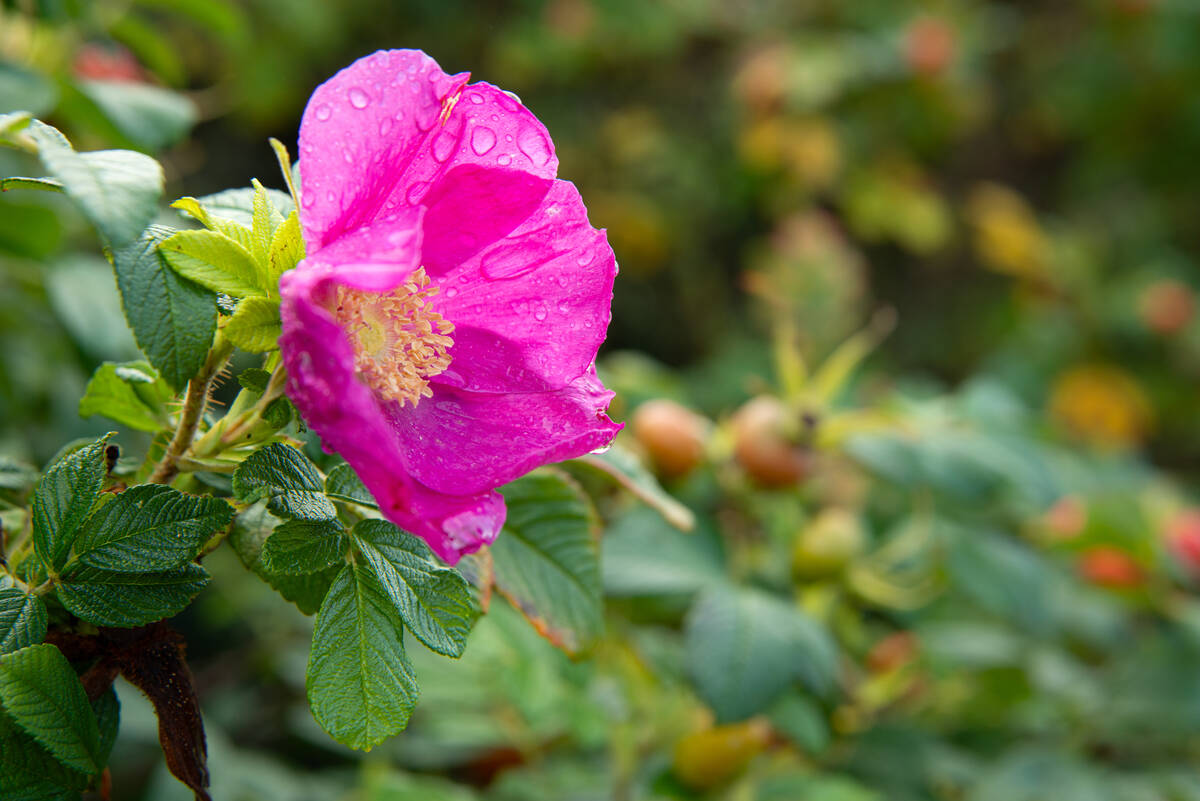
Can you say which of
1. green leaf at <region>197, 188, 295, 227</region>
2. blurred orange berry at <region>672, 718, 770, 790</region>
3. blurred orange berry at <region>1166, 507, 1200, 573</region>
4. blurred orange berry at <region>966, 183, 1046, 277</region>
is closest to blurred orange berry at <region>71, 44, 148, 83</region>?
green leaf at <region>197, 188, 295, 227</region>

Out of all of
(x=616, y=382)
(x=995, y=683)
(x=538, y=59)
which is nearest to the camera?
(x=616, y=382)

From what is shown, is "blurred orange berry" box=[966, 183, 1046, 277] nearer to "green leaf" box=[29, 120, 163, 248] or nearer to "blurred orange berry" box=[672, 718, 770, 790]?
"blurred orange berry" box=[672, 718, 770, 790]

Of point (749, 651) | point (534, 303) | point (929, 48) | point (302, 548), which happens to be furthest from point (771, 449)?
point (929, 48)

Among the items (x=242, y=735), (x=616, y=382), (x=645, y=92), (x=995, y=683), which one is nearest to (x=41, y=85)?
(x=616, y=382)

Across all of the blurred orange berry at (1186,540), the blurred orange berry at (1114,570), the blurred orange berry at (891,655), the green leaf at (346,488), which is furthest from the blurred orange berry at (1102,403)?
the green leaf at (346,488)

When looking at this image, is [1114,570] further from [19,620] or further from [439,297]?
[19,620]

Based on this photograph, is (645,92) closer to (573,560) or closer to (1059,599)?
(1059,599)
